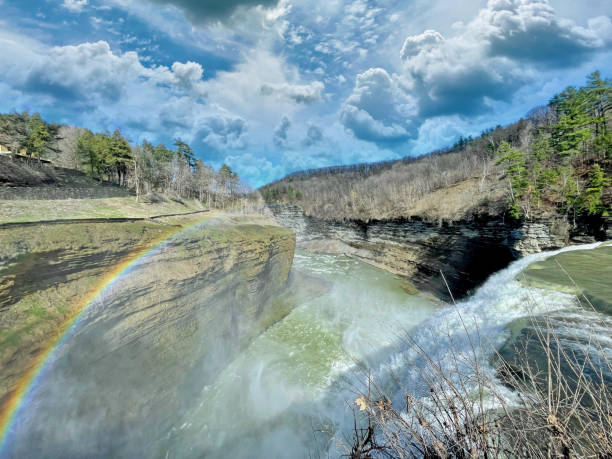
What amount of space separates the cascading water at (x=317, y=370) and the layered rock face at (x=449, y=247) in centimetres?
234

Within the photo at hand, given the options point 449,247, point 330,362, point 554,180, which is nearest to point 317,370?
point 330,362

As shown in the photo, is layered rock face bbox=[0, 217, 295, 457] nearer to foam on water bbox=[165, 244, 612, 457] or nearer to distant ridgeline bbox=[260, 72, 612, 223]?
foam on water bbox=[165, 244, 612, 457]

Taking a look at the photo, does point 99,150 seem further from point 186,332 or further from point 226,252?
point 186,332

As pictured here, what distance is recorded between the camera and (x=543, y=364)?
676cm

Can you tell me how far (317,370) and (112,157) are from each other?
133ft

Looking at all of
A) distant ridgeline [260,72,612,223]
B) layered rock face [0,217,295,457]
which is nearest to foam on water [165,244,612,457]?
layered rock face [0,217,295,457]

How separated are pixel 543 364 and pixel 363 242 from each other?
32.0m

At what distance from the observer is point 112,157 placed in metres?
33.8

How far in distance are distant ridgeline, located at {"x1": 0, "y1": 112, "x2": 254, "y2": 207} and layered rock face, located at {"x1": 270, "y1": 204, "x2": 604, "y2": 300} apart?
101 feet

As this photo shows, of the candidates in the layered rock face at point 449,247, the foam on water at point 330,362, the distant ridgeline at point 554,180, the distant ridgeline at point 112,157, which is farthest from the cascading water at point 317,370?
the distant ridgeline at point 112,157

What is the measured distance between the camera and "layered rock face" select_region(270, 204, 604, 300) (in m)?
19.2

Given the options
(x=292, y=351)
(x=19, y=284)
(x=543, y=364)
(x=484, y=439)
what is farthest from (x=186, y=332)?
(x=543, y=364)

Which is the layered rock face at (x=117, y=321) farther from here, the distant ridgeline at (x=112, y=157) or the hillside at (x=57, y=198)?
the distant ridgeline at (x=112, y=157)

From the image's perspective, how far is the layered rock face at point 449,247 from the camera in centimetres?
1925
